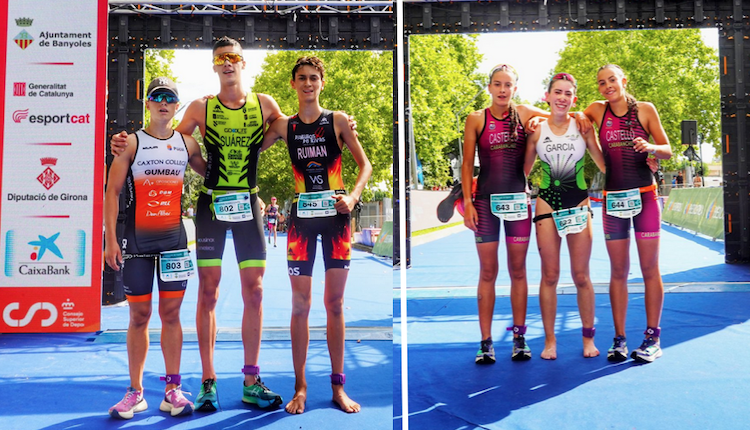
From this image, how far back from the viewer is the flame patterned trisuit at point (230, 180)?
8.80ft

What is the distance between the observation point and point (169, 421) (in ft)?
8.82

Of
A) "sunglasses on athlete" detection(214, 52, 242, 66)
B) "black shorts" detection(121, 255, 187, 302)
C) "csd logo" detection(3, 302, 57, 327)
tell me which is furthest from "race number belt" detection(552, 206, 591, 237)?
"csd logo" detection(3, 302, 57, 327)

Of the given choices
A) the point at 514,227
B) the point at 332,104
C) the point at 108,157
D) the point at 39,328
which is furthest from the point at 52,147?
the point at 514,227

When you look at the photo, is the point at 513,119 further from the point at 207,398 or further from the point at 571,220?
the point at 207,398

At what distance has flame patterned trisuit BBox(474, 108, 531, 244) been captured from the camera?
314 cm

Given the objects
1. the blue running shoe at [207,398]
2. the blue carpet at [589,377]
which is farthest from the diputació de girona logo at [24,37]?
the blue carpet at [589,377]

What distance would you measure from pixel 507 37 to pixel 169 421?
2.87 metres

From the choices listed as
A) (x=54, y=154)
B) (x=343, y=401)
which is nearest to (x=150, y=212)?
(x=54, y=154)

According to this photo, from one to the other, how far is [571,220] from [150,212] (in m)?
2.09

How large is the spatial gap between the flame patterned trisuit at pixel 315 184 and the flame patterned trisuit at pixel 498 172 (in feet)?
2.82

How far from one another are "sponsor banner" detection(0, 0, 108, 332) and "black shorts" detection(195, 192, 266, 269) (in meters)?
0.56

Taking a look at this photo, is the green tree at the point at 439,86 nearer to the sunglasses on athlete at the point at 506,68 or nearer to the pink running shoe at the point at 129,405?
the sunglasses on athlete at the point at 506,68

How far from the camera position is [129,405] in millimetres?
2727

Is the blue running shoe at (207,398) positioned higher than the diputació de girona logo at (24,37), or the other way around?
the diputació de girona logo at (24,37)
